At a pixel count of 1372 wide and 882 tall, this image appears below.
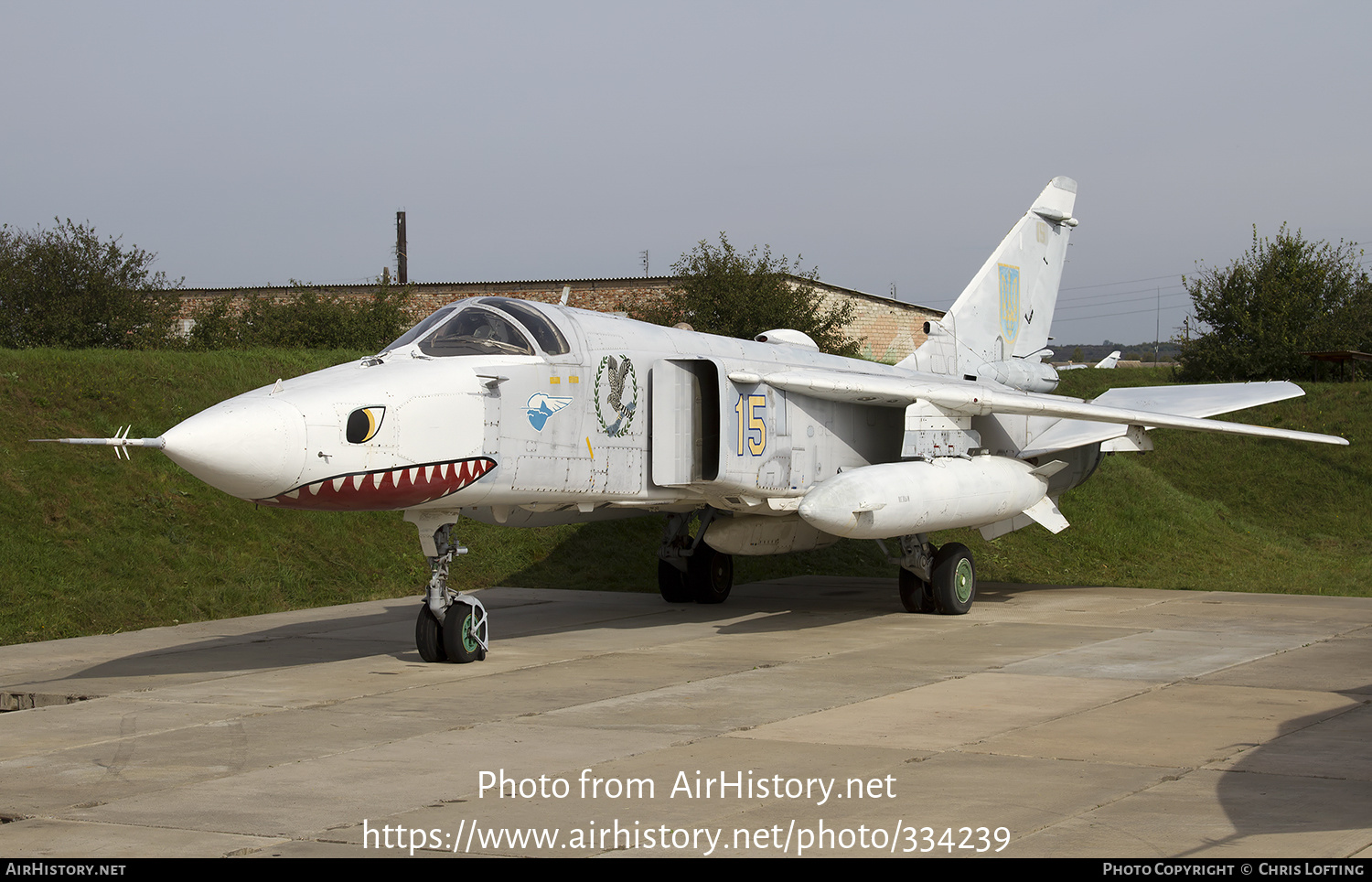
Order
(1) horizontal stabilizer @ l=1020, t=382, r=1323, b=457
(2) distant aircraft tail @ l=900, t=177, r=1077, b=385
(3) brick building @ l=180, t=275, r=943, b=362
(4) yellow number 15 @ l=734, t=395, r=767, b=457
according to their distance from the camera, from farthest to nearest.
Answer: (3) brick building @ l=180, t=275, r=943, b=362, (2) distant aircraft tail @ l=900, t=177, r=1077, b=385, (1) horizontal stabilizer @ l=1020, t=382, r=1323, b=457, (4) yellow number 15 @ l=734, t=395, r=767, b=457

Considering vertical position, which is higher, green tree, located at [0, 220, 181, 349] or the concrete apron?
green tree, located at [0, 220, 181, 349]

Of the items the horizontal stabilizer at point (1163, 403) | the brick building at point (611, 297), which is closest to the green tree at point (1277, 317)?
the brick building at point (611, 297)

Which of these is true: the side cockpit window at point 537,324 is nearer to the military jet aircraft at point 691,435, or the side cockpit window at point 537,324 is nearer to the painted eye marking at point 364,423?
the military jet aircraft at point 691,435

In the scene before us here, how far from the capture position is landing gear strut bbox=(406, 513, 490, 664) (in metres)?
10.6

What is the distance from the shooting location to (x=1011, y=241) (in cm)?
1692

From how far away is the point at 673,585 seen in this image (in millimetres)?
15617

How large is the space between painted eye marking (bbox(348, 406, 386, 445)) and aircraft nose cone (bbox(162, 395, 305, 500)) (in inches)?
15.5

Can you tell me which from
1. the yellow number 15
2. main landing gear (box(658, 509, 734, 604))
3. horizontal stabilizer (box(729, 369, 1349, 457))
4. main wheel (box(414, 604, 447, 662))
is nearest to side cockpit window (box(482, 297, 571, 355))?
horizontal stabilizer (box(729, 369, 1349, 457))

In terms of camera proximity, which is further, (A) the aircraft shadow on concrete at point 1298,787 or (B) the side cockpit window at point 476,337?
(B) the side cockpit window at point 476,337

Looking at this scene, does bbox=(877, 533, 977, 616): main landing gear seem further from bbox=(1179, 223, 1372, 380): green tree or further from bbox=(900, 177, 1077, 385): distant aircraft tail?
bbox=(1179, 223, 1372, 380): green tree

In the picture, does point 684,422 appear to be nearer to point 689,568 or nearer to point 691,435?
point 691,435

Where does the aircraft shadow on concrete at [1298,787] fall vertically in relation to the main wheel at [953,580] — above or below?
above

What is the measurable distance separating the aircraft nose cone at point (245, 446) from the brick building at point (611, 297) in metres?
23.5

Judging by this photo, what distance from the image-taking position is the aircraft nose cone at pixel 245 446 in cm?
834
